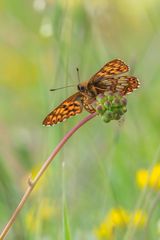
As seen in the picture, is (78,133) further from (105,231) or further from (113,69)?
(113,69)

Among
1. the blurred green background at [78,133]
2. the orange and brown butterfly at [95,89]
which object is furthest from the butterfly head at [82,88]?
the blurred green background at [78,133]

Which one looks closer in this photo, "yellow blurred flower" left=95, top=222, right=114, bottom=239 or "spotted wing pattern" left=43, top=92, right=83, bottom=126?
"spotted wing pattern" left=43, top=92, right=83, bottom=126

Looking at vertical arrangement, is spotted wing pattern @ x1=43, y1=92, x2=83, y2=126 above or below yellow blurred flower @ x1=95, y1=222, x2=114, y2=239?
above

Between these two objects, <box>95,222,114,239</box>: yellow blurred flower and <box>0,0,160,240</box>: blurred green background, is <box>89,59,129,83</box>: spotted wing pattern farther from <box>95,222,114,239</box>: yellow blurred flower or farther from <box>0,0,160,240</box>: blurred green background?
<box>95,222,114,239</box>: yellow blurred flower

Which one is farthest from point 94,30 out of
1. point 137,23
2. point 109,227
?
point 137,23

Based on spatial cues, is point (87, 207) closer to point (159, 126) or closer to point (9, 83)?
point (159, 126)

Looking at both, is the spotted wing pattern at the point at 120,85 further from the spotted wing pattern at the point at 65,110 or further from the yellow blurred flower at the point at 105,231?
the yellow blurred flower at the point at 105,231

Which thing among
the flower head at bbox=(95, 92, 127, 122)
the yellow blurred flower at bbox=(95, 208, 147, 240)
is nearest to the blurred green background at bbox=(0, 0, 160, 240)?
the yellow blurred flower at bbox=(95, 208, 147, 240)

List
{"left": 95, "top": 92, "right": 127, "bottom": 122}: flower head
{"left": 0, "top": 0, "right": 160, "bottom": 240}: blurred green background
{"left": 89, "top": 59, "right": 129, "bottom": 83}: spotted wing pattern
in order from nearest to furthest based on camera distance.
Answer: {"left": 95, "top": 92, "right": 127, "bottom": 122}: flower head
{"left": 89, "top": 59, "right": 129, "bottom": 83}: spotted wing pattern
{"left": 0, "top": 0, "right": 160, "bottom": 240}: blurred green background
